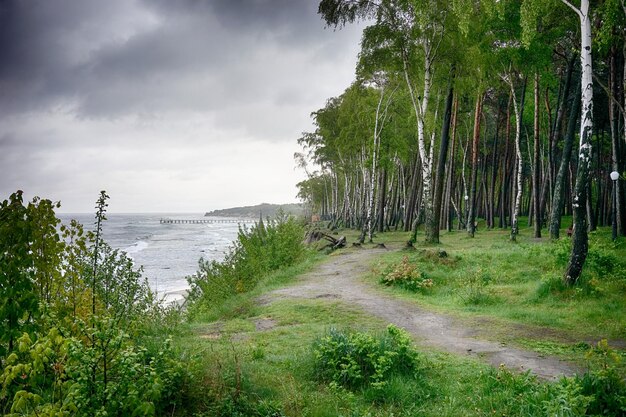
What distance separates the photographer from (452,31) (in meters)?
17.0

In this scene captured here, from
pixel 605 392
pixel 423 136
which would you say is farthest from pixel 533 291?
pixel 423 136

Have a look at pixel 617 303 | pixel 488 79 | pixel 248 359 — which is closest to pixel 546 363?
pixel 617 303

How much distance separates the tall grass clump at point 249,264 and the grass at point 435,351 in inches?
65.8

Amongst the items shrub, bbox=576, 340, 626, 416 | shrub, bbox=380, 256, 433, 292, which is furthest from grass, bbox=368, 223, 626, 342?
shrub, bbox=576, 340, 626, 416

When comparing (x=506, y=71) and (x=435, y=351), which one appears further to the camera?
(x=506, y=71)

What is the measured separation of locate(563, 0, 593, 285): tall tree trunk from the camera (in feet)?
30.4

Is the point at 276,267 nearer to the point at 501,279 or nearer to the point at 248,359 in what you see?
the point at 501,279

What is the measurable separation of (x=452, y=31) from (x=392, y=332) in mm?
14845

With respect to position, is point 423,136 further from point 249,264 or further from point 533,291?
point 533,291

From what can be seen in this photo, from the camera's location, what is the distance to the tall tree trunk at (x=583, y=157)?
9273 millimetres

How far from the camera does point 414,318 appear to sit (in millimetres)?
9133

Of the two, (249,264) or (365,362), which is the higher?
(365,362)

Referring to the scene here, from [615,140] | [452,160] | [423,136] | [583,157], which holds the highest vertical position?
[423,136]

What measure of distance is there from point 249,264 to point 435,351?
38.9 feet
